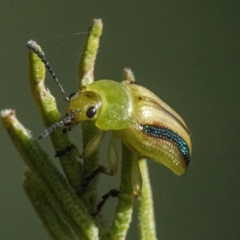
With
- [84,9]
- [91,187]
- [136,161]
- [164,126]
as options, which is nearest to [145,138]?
[164,126]

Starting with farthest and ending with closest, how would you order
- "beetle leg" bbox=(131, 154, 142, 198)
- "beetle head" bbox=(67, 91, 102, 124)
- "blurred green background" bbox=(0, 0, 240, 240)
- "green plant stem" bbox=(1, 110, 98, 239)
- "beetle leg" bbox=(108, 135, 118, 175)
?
1. "blurred green background" bbox=(0, 0, 240, 240)
2. "beetle leg" bbox=(108, 135, 118, 175)
3. "beetle head" bbox=(67, 91, 102, 124)
4. "beetle leg" bbox=(131, 154, 142, 198)
5. "green plant stem" bbox=(1, 110, 98, 239)

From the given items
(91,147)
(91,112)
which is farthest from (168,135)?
(91,147)

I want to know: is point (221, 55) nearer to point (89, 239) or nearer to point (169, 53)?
point (169, 53)

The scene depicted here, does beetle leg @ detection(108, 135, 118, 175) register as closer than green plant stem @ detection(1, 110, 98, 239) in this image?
No

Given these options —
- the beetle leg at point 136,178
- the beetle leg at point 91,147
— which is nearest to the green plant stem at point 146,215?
the beetle leg at point 136,178

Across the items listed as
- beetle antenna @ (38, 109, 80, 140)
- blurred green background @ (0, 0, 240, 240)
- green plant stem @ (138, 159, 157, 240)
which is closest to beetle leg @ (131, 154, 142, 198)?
green plant stem @ (138, 159, 157, 240)

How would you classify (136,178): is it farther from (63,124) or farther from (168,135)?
(168,135)

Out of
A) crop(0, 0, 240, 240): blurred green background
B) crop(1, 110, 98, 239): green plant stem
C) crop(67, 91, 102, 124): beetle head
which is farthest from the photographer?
crop(0, 0, 240, 240): blurred green background

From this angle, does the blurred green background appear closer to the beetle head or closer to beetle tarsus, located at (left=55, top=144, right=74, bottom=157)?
the beetle head
